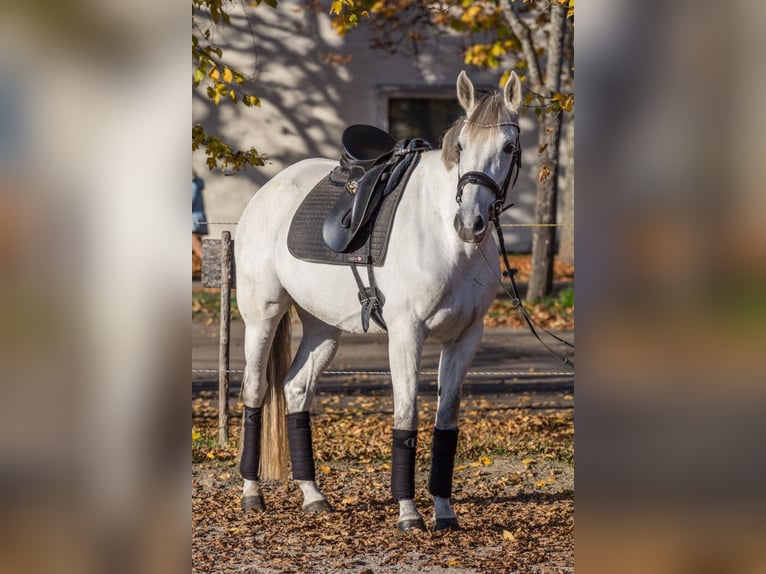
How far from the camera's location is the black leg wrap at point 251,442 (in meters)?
6.13

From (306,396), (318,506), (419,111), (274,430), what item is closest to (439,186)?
(306,396)

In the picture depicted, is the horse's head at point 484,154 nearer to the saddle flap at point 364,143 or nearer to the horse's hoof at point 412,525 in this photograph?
the saddle flap at point 364,143

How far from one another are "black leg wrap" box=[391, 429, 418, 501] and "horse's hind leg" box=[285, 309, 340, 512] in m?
0.72

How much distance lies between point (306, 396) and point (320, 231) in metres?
1.07

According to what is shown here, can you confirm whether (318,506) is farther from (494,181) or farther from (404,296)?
(494,181)

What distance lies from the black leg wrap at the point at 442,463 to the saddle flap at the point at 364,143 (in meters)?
1.58

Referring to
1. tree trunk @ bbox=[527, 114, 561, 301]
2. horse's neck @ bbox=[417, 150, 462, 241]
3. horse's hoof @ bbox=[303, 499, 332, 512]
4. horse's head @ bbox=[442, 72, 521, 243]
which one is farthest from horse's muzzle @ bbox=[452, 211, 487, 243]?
tree trunk @ bbox=[527, 114, 561, 301]

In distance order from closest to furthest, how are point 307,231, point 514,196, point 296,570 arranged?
point 296,570 → point 307,231 → point 514,196

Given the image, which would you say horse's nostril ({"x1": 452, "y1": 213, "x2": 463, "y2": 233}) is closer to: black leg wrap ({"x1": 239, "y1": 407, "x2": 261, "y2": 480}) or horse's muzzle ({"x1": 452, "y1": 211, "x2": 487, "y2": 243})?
horse's muzzle ({"x1": 452, "y1": 211, "x2": 487, "y2": 243})
